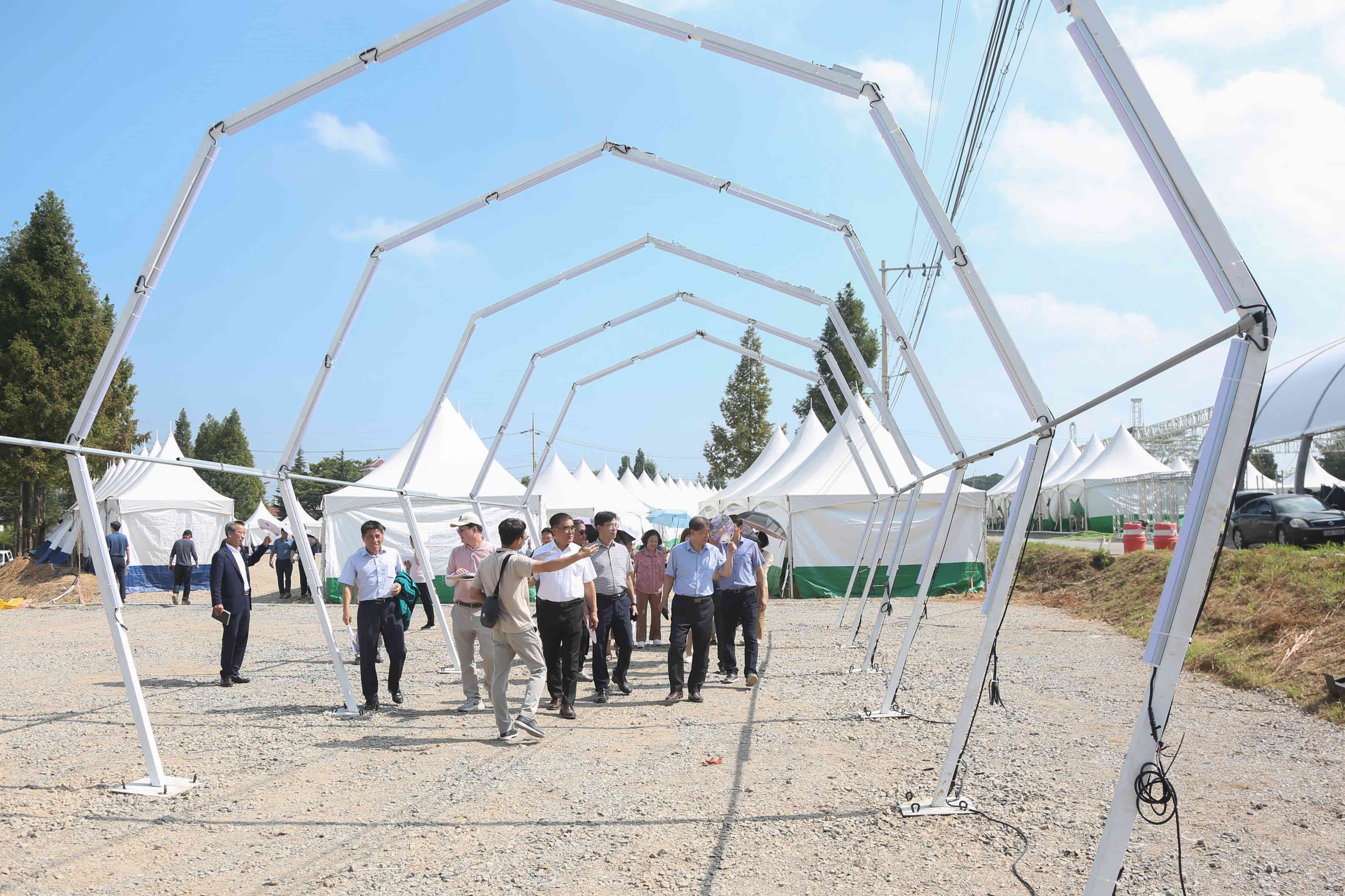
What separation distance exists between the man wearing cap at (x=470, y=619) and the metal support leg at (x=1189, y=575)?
4998 mm

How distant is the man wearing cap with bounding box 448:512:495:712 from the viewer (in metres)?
7.79

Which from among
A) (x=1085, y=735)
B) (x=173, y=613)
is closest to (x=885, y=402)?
(x=1085, y=735)

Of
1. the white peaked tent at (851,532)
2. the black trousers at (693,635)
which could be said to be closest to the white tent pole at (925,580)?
the black trousers at (693,635)

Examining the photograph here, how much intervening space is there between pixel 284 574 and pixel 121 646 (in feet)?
64.3

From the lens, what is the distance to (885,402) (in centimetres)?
1083

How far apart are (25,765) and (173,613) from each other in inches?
595

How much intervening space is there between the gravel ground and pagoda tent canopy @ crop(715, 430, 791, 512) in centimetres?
1449

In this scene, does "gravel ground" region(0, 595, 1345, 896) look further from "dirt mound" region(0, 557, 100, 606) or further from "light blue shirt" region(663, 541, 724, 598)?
"dirt mound" region(0, 557, 100, 606)

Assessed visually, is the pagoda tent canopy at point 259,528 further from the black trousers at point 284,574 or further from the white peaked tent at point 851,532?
the white peaked tent at point 851,532

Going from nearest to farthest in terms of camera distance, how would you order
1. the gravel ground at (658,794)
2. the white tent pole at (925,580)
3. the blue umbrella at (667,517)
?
1. the gravel ground at (658,794)
2. the white tent pole at (925,580)
3. the blue umbrella at (667,517)

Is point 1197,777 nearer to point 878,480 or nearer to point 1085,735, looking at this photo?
point 1085,735

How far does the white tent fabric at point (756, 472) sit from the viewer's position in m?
24.8

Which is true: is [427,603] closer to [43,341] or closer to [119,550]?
[119,550]

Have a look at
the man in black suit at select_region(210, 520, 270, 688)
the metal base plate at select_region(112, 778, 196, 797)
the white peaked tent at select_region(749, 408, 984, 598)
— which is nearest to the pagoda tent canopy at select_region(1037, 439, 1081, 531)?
the white peaked tent at select_region(749, 408, 984, 598)
